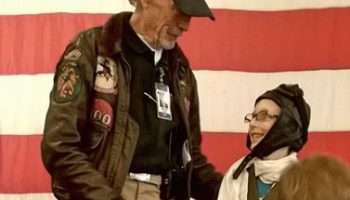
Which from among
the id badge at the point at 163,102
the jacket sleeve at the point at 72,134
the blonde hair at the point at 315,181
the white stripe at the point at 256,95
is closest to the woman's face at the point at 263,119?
the id badge at the point at 163,102

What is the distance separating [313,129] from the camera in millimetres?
2688

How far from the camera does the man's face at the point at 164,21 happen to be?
195 centimetres

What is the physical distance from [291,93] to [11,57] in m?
1.08

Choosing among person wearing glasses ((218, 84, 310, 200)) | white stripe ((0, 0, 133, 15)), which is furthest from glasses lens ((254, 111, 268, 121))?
white stripe ((0, 0, 133, 15))

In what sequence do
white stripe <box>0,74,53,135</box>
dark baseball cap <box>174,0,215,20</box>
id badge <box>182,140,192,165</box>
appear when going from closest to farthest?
dark baseball cap <box>174,0,215,20</box>, id badge <box>182,140,192,165</box>, white stripe <box>0,74,53,135</box>

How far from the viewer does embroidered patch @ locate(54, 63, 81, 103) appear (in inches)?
73.5

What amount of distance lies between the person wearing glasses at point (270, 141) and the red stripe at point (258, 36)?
0.83 metres

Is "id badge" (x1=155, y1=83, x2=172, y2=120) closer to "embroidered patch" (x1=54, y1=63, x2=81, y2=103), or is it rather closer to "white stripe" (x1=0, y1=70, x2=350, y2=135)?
"embroidered patch" (x1=54, y1=63, x2=81, y2=103)

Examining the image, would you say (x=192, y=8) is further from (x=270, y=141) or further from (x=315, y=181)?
(x=315, y=181)

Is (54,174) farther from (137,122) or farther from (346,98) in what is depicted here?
(346,98)

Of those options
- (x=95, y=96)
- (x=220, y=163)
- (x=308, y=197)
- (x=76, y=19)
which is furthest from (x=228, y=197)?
(x=76, y=19)

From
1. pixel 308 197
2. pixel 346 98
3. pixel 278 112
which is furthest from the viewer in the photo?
pixel 346 98

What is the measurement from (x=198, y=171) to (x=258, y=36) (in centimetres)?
67

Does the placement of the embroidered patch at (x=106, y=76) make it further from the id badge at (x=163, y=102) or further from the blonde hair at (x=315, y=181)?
the blonde hair at (x=315, y=181)
